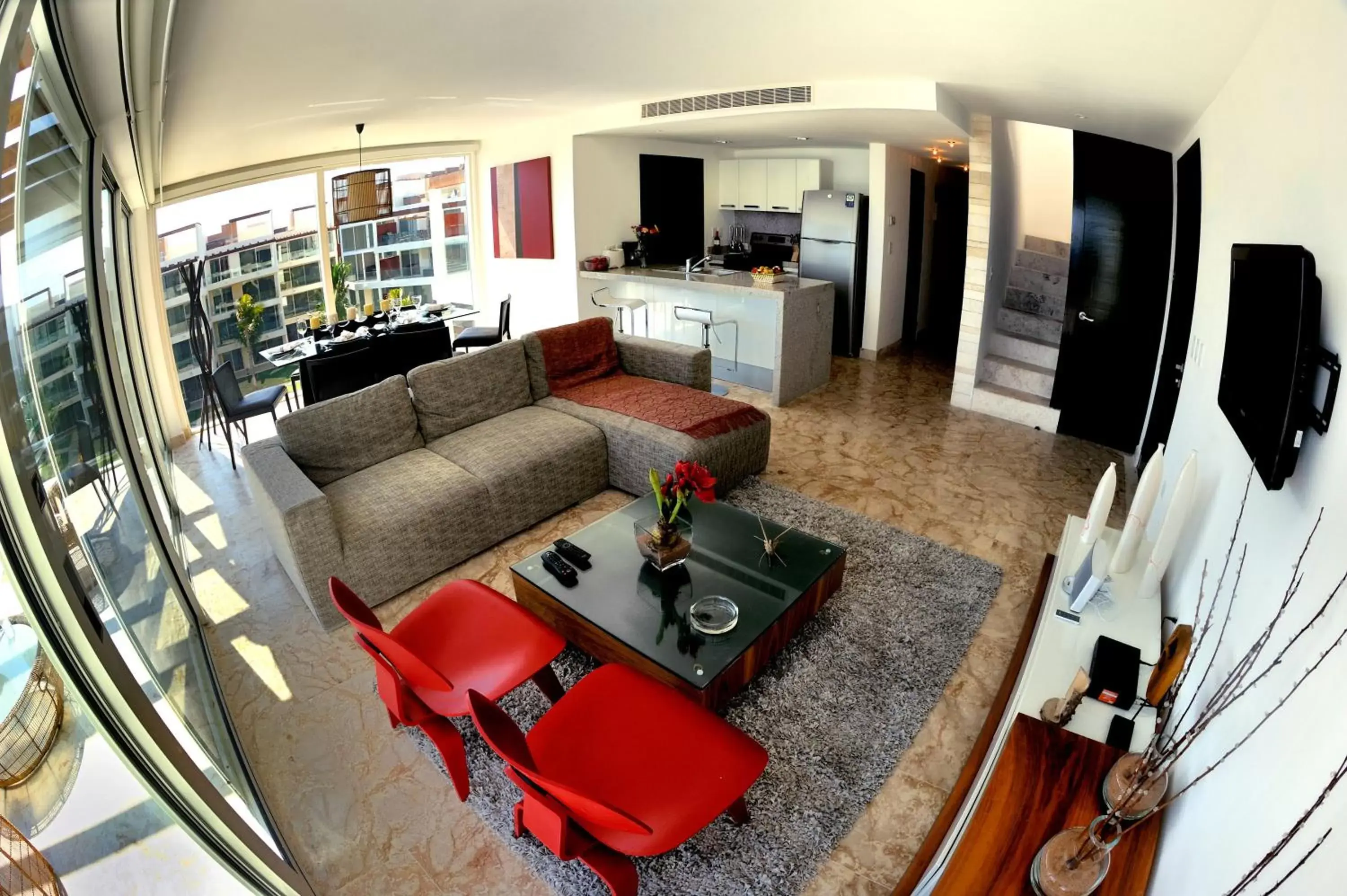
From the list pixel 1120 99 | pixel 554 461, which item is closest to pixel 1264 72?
pixel 1120 99

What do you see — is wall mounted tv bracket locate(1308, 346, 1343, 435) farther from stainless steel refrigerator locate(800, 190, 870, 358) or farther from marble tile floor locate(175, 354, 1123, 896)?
stainless steel refrigerator locate(800, 190, 870, 358)

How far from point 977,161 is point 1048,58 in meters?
2.64

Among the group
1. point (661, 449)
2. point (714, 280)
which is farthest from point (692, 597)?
point (714, 280)

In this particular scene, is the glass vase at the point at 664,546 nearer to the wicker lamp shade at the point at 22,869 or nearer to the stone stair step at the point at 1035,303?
the wicker lamp shade at the point at 22,869

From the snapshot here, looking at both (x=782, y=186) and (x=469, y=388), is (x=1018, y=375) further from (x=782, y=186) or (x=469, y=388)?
(x=469, y=388)

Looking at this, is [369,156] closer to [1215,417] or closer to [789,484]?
[789,484]

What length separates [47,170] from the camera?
1.63 metres

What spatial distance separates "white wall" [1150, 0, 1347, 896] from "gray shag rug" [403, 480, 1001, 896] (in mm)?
900

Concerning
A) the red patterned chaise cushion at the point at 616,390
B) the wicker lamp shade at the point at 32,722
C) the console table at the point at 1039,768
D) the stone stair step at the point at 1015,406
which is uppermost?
the wicker lamp shade at the point at 32,722

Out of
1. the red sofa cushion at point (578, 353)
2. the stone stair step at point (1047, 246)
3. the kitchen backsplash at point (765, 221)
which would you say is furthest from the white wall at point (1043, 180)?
the red sofa cushion at point (578, 353)

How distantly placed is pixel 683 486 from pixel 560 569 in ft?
2.12

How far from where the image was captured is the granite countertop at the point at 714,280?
565 centimetres

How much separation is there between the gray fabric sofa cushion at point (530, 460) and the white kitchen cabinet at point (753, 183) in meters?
5.25

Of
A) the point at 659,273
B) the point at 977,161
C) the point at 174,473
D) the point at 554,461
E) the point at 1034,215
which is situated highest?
the point at 977,161
